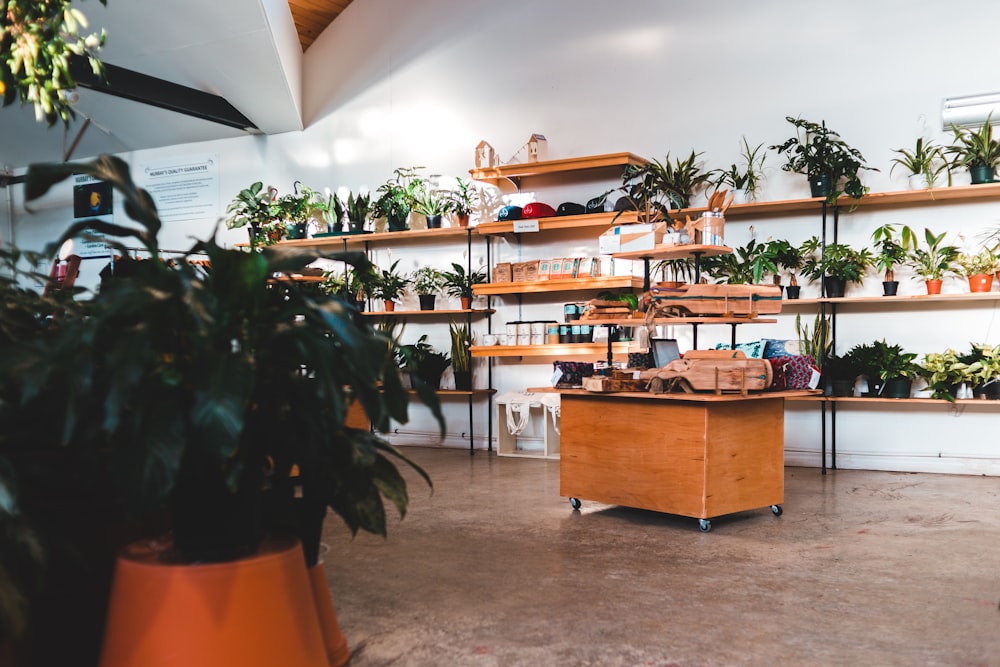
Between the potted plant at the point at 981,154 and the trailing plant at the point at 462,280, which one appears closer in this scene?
the potted plant at the point at 981,154

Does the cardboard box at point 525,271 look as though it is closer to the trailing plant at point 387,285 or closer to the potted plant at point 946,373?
the trailing plant at point 387,285

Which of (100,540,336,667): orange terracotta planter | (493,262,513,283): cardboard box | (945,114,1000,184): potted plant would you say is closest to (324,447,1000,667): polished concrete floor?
(100,540,336,667): orange terracotta planter

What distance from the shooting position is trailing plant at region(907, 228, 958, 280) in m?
5.34

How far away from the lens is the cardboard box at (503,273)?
6.52 metres

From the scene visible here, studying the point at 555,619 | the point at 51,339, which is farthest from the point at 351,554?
the point at 51,339

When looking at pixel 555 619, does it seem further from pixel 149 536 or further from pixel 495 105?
pixel 495 105

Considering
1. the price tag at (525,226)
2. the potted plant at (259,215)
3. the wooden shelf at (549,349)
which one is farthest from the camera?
the potted plant at (259,215)

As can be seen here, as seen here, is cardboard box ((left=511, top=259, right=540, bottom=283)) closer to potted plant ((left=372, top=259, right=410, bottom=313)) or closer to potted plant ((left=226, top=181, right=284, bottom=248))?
potted plant ((left=372, top=259, right=410, bottom=313))

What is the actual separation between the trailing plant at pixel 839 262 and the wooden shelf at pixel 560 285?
121 cm

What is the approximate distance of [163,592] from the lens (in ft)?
5.67

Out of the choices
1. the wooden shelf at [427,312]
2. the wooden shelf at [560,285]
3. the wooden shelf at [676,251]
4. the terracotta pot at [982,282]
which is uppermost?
the wooden shelf at [676,251]

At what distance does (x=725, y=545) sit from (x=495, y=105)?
4590 millimetres

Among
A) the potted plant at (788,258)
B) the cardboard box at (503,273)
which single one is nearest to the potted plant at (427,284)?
the cardboard box at (503,273)

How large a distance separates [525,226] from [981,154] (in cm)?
314
